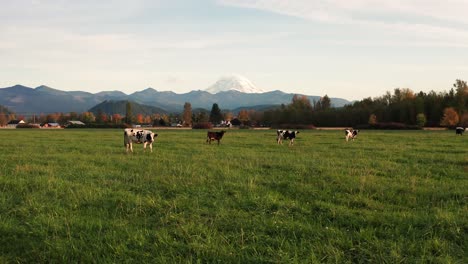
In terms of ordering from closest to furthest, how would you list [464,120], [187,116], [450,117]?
[464,120] → [450,117] → [187,116]

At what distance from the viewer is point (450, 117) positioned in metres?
96.8

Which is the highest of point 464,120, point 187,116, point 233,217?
point 187,116

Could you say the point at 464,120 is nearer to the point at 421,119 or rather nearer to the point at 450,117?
the point at 450,117

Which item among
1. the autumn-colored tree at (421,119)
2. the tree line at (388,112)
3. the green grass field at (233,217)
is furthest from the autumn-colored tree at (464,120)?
the green grass field at (233,217)

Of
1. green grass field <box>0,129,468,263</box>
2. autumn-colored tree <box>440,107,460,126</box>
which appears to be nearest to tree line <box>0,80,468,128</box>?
autumn-colored tree <box>440,107,460,126</box>

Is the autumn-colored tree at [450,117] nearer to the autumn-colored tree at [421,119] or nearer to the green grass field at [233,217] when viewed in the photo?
the autumn-colored tree at [421,119]

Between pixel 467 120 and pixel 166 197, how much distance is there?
105 metres

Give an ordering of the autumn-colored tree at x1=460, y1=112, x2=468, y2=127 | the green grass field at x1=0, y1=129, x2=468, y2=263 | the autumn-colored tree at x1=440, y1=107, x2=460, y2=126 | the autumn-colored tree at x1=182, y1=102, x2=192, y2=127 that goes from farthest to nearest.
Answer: the autumn-colored tree at x1=182, y1=102, x2=192, y2=127
the autumn-colored tree at x1=440, y1=107, x2=460, y2=126
the autumn-colored tree at x1=460, y1=112, x2=468, y2=127
the green grass field at x1=0, y1=129, x2=468, y2=263

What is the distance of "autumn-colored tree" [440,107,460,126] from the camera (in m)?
95.8

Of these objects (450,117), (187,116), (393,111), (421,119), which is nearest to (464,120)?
(450,117)

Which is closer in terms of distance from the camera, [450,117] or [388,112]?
[450,117]

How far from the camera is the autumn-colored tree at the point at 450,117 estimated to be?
9575 cm

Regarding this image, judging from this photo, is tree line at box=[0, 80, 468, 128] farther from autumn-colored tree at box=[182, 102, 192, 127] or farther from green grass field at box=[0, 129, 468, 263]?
green grass field at box=[0, 129, 468, 263]

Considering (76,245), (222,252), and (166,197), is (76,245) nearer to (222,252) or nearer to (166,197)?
(222,252)
